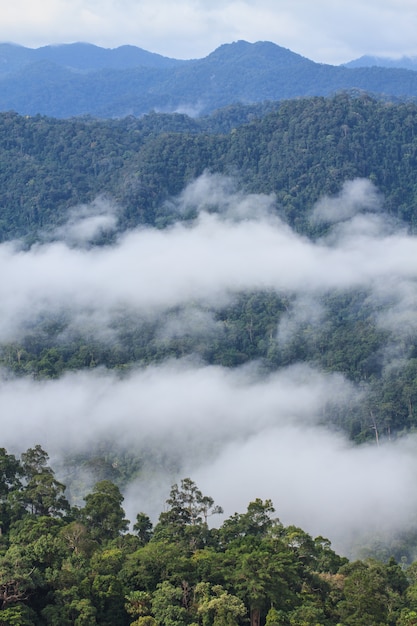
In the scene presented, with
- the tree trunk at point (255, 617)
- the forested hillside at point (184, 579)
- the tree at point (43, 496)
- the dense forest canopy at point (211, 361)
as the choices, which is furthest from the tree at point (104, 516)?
the tree trunk at point (255, 617)

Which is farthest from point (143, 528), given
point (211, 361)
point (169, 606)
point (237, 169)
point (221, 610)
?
point (237, 169)

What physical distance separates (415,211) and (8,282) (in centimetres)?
4273

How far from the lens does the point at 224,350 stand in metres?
68.7

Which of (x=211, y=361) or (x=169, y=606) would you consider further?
(x=211, y=361)

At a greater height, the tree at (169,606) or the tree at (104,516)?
the tree at (104,516)

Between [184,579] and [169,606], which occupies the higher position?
[184,579]

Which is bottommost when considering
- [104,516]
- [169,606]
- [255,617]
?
[255,617]

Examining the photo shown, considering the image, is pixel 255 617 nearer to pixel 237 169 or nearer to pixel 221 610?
pixel 221 610

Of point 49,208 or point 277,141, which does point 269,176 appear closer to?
point 277,141

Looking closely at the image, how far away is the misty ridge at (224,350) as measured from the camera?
51.6m

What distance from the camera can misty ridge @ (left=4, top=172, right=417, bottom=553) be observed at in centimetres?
5162

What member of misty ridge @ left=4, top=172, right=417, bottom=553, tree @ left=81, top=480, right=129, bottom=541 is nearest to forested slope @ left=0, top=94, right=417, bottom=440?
misty ridge @ left=4, top=172, right=417, bottom=553

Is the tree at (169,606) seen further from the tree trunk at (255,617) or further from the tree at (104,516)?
the tree at (104,516)

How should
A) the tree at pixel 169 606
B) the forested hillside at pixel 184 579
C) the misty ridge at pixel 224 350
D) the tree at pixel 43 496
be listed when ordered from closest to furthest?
the tree at pixel 169 606, the forested hillside at pixel 184 579, the tree at pixel 43 496, the misty ridge at pixel 224 350
